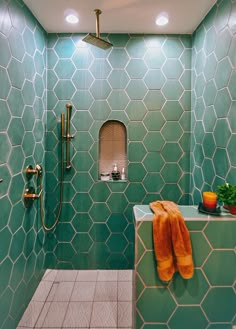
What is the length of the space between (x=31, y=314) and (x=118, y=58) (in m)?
2.14

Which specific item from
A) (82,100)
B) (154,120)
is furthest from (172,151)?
(82,100)

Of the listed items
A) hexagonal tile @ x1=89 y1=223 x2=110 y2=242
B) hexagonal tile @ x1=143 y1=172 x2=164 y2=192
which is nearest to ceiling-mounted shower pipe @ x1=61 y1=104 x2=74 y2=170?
hexagonal tile @ x1=89 y1=223 x2=110 y2=242

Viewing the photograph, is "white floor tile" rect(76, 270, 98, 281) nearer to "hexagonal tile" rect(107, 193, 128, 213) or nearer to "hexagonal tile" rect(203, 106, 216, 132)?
"hexagonal tile" rect(107, 193, 128, 213)

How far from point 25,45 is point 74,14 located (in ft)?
1.48

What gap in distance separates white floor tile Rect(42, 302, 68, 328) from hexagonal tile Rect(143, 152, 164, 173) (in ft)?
4.26

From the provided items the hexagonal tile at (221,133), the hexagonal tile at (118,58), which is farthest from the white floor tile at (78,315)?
the hexagonal tile at (118,58)

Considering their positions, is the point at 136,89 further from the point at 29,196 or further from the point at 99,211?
the point at 29,196

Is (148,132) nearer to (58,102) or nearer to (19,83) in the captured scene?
(58,102)

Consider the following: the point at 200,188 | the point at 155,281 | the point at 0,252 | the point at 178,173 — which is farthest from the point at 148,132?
the point at 0,252

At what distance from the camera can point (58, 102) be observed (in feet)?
6.73

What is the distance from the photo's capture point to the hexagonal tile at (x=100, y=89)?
204 centimetres

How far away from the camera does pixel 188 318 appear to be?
1.25 metres

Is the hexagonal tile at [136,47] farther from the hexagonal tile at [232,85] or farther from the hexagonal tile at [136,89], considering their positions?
the hexagonal tile at [232,85]

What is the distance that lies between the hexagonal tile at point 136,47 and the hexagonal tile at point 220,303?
1.85 m
